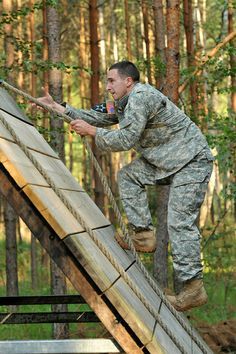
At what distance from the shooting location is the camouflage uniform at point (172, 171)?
557cm

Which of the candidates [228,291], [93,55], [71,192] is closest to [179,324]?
[71,192]

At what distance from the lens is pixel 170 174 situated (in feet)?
→ 18.6

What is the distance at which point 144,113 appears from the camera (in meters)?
5.37

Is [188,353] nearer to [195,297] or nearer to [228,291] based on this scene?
[195,297]

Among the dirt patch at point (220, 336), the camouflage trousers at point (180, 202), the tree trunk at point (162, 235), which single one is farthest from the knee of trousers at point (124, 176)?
the dirt patch at point (220, 336)

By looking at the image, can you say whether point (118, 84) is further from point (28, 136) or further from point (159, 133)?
point (28, 136)

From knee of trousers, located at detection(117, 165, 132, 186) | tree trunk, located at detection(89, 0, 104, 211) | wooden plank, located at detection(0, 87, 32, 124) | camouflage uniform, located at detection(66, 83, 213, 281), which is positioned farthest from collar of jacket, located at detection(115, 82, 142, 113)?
tree trunk, located at detection(89, 0, 104, 211)

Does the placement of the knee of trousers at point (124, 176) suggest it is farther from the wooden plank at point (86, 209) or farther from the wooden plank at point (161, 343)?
the wooden plank at point (161, 343)

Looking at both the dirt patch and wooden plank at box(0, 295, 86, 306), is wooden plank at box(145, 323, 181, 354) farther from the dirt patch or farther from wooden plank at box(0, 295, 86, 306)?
the dirt patch

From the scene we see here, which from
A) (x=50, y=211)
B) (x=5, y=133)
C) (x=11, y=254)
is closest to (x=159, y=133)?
(x=5, y=133)

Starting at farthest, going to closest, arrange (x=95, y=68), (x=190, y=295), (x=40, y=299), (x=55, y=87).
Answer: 1. (x=95, y=68)
2. (x=55, y=87)
3. (x=40, y=299)
4. (x=190, y=295)

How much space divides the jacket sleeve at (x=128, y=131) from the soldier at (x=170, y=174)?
0.09 meters

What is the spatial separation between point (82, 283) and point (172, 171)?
1661 mm

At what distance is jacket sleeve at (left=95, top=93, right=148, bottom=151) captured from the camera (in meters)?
5.31
